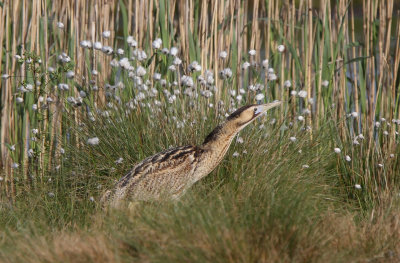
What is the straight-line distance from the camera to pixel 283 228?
3449mm

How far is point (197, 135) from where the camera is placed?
17.3 ft

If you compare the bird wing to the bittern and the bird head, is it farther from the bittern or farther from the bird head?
the bird head

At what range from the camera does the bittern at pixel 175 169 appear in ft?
14.6

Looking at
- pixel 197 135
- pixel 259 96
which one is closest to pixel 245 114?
pixel 259 96

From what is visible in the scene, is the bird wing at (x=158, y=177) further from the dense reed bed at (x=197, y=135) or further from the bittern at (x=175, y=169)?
the dense reed bed at (x=197, y=135)

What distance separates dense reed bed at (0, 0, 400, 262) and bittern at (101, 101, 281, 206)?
0.14 meters

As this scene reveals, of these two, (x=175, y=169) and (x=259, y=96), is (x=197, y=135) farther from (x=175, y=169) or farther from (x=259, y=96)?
(x=175, y=169)

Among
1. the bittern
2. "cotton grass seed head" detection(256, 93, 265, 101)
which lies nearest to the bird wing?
the bittern

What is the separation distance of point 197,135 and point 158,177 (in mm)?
859

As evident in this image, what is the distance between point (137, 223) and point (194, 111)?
1.81m

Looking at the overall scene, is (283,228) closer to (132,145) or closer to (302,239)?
(302,239)

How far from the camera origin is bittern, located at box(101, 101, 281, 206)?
175 inches

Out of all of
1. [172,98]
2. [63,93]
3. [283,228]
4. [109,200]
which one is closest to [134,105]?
[172,98]

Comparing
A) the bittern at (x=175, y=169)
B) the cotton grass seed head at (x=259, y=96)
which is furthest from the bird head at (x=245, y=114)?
the cotton grass seed head at (x=259, y=96)
